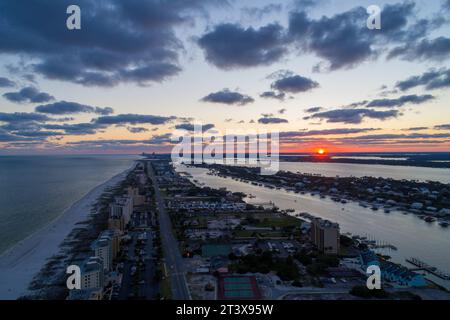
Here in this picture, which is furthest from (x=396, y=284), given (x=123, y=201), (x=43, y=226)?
(x=43, y=226)

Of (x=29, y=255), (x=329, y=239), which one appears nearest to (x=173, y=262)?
(x=29, y=255)

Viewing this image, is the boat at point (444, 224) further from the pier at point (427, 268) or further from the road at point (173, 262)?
the road at point (173, 262)

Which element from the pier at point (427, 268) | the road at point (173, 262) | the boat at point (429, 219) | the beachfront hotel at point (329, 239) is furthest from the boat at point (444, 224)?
the road at point (173, 262)

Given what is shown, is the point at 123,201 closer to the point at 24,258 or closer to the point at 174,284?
the point at 24,258

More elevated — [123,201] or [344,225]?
[123,201]

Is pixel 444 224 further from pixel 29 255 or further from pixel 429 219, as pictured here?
pixel 29 255

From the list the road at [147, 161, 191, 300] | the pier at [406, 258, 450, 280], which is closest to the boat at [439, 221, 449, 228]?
the pier at [406, 258, 450, 280]

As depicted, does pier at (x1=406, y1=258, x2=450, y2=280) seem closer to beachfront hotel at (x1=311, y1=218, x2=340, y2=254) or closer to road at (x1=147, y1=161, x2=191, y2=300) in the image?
beachfront hotel at (x1=311, y1=218, x2=340, y2=254)
